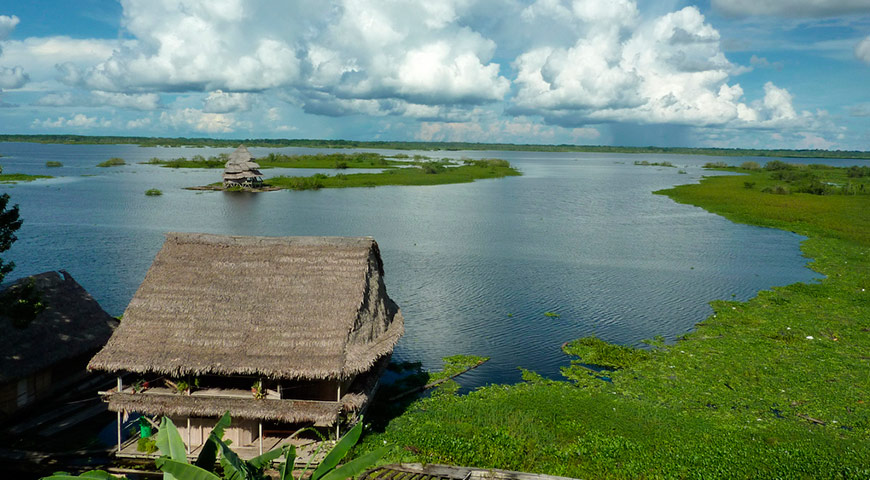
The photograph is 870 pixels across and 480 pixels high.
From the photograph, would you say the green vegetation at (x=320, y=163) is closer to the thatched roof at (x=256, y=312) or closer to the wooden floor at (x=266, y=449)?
the thatched roof at (x=256, y=312)

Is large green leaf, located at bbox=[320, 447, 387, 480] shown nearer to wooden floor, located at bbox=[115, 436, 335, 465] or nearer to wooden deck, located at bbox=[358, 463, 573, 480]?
wooden deck, located at bbox=[358, 463, 573, 480]

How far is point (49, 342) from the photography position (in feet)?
48.5

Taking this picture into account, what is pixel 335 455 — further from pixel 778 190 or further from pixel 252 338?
pixel 778 190

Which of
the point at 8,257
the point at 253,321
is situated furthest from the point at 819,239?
the point at 8,257

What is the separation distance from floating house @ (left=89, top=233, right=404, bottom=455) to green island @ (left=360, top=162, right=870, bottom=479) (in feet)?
7.28

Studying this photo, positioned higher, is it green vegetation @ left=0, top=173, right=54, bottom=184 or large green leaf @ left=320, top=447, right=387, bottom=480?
green vegetation @ left=0, top=173, right=54, bottom=184

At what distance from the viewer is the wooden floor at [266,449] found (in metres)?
12.5

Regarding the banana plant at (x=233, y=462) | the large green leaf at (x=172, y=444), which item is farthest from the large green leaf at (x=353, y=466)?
the large green leaf at (x=172, y=444)

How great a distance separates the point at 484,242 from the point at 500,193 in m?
31.8

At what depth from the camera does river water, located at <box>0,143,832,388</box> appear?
879 inches

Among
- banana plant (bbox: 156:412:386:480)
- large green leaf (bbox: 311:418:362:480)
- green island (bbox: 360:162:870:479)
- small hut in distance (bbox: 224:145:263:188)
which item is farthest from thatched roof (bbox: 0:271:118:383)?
small hut in distance (bbox: 224:145:263:188)

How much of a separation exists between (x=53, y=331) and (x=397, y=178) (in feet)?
218

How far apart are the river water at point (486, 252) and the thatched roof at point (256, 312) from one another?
5.64 meters

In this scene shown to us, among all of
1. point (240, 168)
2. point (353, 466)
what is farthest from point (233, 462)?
point (240, 168)
